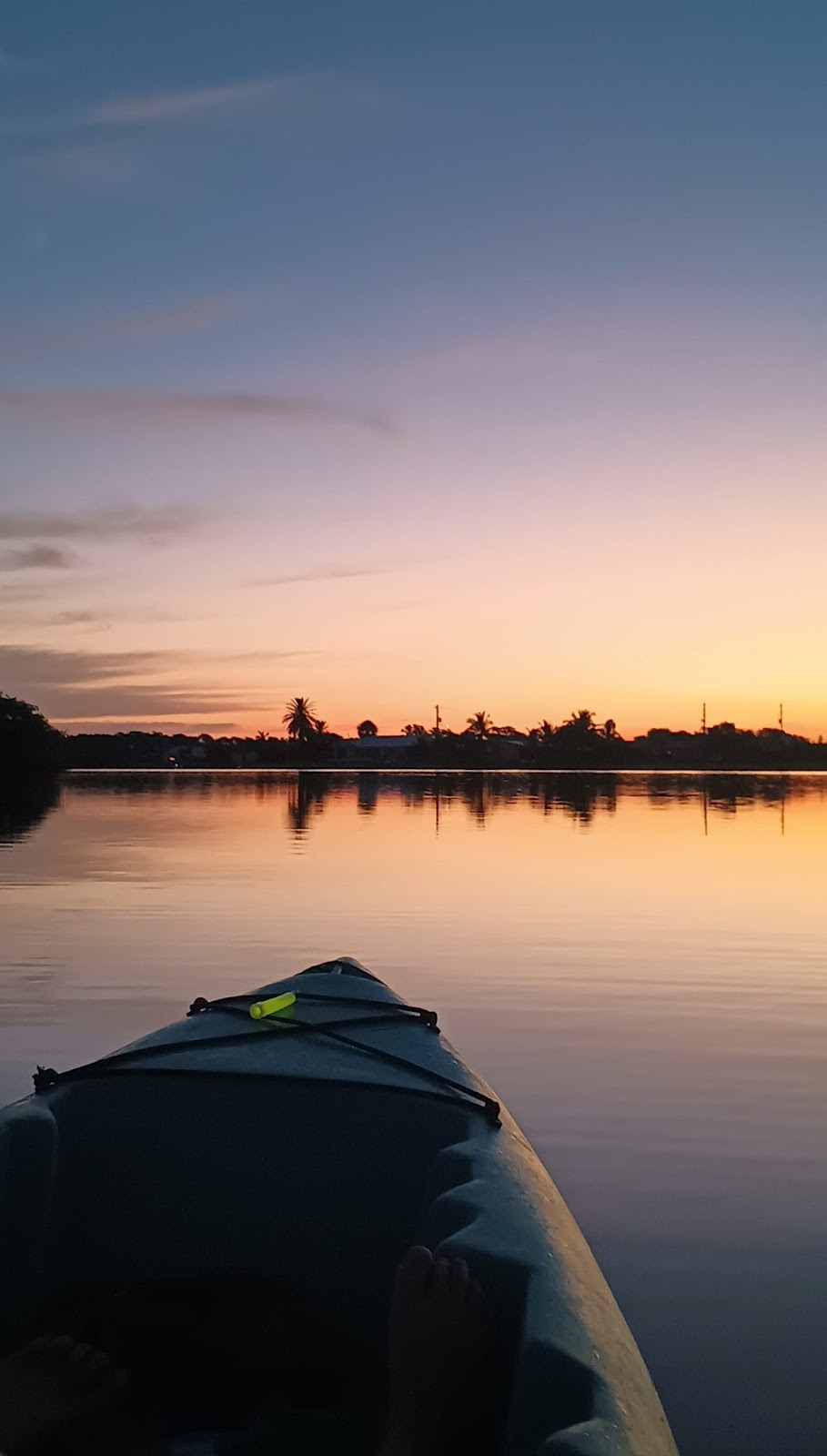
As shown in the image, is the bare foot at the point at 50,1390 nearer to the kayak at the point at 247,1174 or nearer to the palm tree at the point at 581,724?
the kayak at the point at 247,1174

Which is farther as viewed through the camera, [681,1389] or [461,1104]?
[461,1104]

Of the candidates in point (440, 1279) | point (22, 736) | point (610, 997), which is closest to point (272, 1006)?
point (440, 1279)

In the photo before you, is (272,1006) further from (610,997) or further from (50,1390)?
(610,997)

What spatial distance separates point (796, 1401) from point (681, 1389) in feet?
1.05

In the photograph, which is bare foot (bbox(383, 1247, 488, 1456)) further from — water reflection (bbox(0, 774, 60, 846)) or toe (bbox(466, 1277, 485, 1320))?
water reflection (bbox(0, 774, 60, 846))

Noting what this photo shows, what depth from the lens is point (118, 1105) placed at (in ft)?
12.2

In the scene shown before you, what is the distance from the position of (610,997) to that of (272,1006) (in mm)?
4404

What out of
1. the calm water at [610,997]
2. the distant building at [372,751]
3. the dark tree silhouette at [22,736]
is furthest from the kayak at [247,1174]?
the distant building at [372,751]

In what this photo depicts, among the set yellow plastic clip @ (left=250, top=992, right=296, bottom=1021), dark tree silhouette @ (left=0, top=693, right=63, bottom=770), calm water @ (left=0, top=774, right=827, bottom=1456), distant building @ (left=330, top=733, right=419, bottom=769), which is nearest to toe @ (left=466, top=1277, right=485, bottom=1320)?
calm water @ (left=0, top=774, right=827, bottom=1456)

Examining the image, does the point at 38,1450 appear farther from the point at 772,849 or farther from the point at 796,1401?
the point at 772,849

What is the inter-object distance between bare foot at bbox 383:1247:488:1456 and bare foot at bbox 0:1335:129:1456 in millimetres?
753

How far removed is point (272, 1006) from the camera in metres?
4.62

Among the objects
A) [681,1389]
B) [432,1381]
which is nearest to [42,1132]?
[432,1381]

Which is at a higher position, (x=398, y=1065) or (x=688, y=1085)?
(x=398, y=1065)
